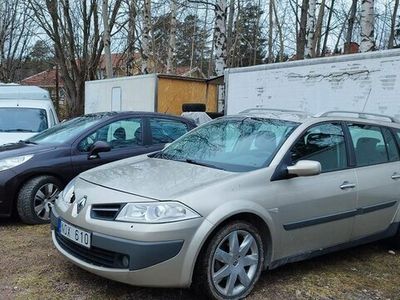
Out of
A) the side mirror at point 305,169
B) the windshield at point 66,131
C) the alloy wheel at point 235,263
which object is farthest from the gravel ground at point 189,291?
the windshield at point 66,131

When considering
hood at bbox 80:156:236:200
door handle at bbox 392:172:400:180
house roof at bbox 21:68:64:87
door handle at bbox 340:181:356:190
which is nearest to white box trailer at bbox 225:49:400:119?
door handle at bbox 392:172:400:180

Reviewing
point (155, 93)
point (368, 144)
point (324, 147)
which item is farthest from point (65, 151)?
point (155, 93)

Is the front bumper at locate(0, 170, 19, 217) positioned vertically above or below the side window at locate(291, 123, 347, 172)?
below

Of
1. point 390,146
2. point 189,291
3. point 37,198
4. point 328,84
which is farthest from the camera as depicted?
point 328,84

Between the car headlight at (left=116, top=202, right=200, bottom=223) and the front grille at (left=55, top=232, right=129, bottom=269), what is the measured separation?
0.90 ft

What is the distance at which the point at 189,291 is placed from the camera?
13.3 ft

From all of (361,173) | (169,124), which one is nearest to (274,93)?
(169,124)

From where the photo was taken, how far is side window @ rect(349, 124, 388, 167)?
5023mm

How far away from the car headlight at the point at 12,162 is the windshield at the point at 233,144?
1.95 meters

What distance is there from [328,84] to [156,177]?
15.7ft

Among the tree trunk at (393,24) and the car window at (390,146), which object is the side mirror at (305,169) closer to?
the car window at (390,146)

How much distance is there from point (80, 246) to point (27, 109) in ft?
19.7

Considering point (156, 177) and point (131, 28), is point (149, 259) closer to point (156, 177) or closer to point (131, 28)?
point (156, 177)

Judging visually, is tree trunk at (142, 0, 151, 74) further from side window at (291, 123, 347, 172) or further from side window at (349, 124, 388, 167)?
side window at (291, 123, 347, 172)
